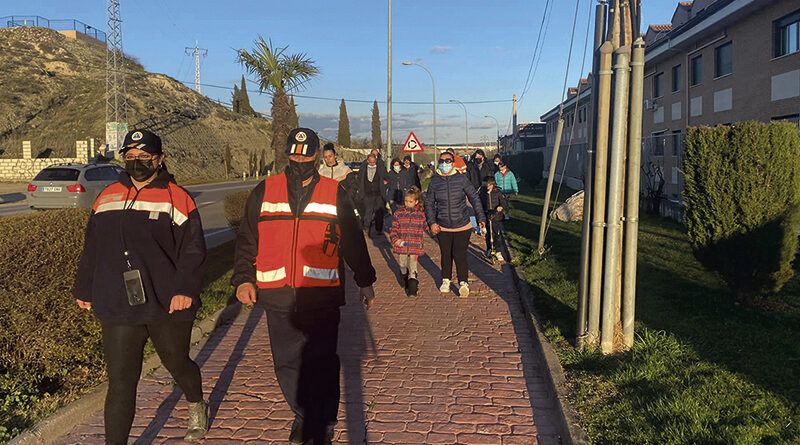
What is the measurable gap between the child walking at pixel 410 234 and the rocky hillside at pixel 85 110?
1719 inches

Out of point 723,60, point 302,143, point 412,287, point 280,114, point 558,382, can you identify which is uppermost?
point 723,60

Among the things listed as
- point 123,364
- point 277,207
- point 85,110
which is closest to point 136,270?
point 123,364

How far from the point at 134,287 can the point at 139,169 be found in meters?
0.65

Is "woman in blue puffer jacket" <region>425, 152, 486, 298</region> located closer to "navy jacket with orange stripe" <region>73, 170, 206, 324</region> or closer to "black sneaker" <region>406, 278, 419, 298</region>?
"black sneaker" <region>406, 278, 419, 298</region>

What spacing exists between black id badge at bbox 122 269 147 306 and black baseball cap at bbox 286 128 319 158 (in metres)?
1.03

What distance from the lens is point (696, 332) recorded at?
18.4ft

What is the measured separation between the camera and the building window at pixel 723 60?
746 inches

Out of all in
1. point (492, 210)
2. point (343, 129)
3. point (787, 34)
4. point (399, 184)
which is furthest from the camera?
point (343, 129)

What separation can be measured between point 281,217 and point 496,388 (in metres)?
2.31

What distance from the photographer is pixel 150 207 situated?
11.2 feet

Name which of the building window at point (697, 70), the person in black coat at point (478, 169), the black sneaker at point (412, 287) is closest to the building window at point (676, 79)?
the building window at point (697, 70)

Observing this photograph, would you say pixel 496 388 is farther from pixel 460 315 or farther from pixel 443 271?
pixel 443 271

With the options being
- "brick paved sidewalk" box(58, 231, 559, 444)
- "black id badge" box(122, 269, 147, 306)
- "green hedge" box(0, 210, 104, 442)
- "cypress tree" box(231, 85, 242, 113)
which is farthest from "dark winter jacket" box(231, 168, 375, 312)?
"cypress tree" box(231, 85, 242, 113)

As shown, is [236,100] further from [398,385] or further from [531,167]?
[398,385]
